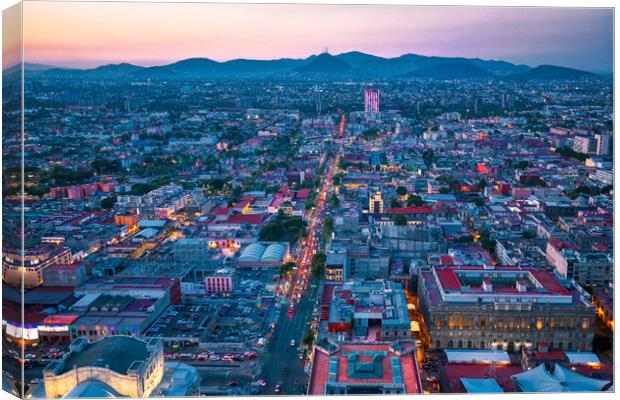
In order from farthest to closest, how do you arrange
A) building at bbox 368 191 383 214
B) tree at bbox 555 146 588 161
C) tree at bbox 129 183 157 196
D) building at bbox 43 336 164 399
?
tree at bbox 555 146 588 161 < tree at bbox 129 183 157 196 < building at bbox 368 191 383 214 < building at bbox 43 336 164 399

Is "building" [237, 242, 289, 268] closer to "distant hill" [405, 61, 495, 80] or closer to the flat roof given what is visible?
the flat roof

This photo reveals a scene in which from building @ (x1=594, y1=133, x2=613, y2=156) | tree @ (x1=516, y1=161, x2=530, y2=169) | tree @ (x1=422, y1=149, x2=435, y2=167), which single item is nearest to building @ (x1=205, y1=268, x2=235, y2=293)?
tree @ (x1=422, y1=149, x2=435, y2=167)

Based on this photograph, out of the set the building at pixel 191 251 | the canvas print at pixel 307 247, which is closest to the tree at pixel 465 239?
the canvas print at pixel 307 247

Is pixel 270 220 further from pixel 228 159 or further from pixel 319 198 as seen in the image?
pixel 228 159

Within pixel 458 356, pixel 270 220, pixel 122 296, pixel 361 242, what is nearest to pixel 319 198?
pixel 270 220

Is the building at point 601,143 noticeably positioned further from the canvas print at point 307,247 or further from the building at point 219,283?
the building at point 219,283

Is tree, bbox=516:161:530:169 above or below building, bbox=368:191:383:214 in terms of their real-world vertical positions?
above

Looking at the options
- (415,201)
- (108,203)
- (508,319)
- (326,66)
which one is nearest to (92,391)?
(508,319)
